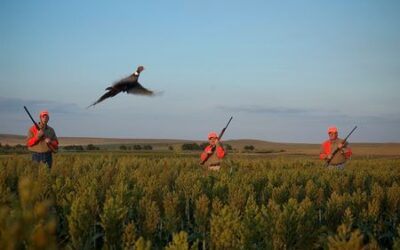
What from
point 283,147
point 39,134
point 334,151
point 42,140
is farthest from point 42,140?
point 283,147

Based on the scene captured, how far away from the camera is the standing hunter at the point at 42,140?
1072 centimetres

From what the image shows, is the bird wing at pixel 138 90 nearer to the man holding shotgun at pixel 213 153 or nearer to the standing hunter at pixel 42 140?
the standing hunter at pixel 42 140

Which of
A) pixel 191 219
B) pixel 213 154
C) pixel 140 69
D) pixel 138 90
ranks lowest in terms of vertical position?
pixel 191 219

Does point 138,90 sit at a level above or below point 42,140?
above

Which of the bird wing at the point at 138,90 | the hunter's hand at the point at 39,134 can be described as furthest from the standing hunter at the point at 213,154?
the bird wing at the point at 138,90

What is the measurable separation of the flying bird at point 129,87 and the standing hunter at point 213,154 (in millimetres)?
4849

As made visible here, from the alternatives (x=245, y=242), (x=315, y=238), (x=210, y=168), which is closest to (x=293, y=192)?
(x=315, y=238)

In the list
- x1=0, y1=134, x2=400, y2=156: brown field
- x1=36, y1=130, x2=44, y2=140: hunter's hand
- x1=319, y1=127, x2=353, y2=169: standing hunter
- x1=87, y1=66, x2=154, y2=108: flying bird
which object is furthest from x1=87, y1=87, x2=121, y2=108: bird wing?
x1=0, y1=134, x2=400, y2=156: brown field

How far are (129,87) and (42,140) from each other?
4.09 m

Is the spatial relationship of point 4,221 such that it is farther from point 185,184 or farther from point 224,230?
point 185,184

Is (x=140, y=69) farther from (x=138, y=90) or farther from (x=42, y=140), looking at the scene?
(x=42, y=140)

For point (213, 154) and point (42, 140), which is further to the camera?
point (213, 154)

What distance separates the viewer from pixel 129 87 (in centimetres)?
763

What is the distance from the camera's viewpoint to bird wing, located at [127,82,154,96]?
24.9 feet
